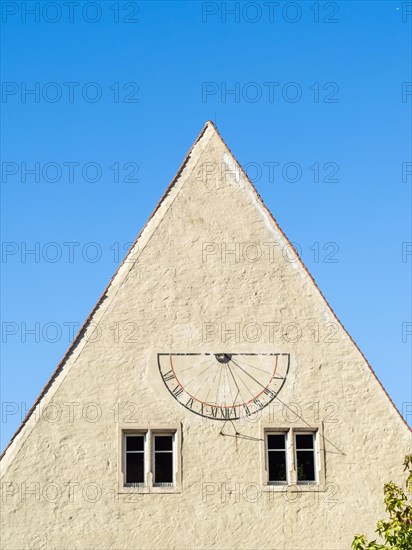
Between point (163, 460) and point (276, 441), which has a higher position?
point (276, 441)

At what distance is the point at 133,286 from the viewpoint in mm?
26969

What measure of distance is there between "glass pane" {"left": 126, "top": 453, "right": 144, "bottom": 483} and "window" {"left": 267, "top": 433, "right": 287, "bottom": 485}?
2.63 metres

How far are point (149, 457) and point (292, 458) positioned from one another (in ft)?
9.70

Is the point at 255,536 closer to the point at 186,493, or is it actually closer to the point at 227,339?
the point at 186,493

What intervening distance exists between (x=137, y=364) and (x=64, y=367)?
1509mm

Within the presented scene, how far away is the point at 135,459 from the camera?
2616 centimetres

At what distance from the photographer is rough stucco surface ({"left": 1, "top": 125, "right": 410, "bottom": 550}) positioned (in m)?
25.5

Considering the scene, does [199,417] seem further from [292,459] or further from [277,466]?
[292,459]

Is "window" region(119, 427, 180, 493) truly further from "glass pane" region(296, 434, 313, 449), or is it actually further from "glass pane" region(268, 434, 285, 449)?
"glass pane" region(296, 434, 313, 449)

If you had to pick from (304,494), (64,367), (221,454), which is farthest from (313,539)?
(64,367)

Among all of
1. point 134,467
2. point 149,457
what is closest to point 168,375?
point 149,457

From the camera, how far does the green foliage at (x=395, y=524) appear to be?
24719 millimetres

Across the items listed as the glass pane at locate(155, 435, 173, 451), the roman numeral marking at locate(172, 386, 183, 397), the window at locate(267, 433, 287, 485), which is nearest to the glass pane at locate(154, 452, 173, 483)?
the glass pane at locate(155, 435, 173, 451)

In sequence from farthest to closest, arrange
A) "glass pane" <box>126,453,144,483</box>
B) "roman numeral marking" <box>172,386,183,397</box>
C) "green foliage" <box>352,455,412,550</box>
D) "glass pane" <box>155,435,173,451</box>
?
"roman numeral marking" <box>172,386,183,397</box> < "glass pane" <box>155,435,173,451</box> < "glass pane" <box>126,453,144,483</box> < "green foliage" <box>352,455,412,550</box>
